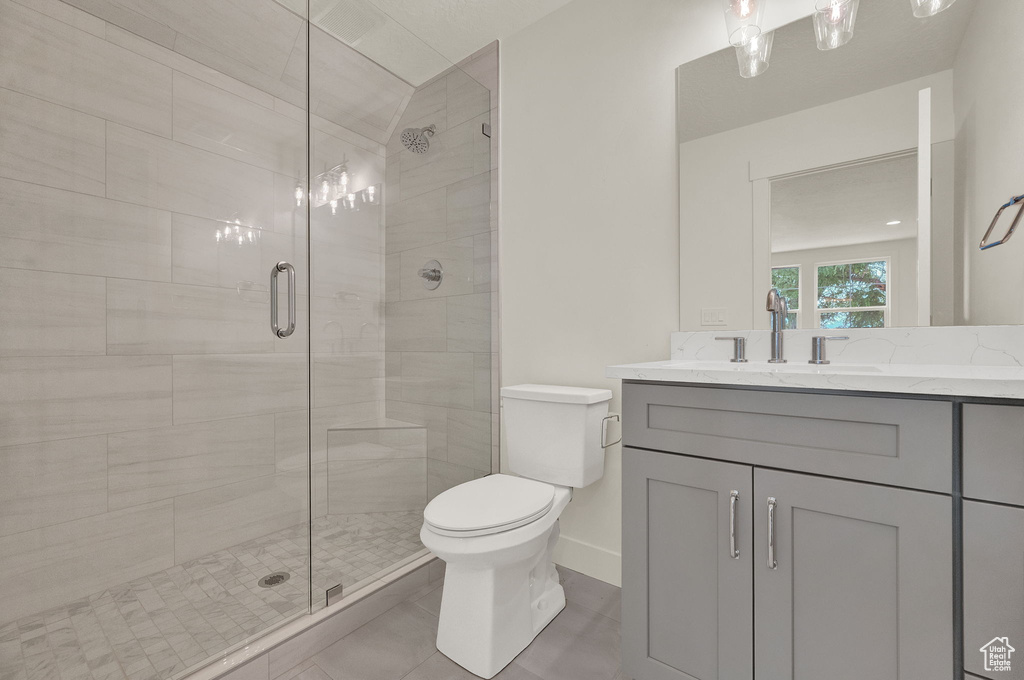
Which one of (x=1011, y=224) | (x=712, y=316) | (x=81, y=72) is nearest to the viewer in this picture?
(x=1011, y=224)

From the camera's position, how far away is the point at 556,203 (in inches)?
79.4

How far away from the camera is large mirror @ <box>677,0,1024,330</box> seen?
121 centimetres

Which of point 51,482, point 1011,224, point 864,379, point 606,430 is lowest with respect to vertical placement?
point 51,482

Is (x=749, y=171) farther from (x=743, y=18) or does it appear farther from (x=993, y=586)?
(x=993, y=586)

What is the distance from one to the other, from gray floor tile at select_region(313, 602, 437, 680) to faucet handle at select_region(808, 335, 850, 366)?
1.51 m

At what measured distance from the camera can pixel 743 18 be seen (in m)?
1.54

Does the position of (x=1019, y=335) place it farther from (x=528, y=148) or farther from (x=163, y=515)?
(x=163, y=515)

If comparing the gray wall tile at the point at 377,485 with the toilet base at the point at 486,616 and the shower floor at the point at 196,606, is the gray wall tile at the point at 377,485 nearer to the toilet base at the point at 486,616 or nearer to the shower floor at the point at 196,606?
the shower floor at the point at 196,606

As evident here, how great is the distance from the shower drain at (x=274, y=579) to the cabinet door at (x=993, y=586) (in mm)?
1832

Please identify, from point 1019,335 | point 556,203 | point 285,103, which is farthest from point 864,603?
point 285,103

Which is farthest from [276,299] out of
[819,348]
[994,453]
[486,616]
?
[994,453]

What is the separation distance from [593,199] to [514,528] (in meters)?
1.31

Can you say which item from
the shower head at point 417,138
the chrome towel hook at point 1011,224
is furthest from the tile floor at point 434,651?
the shower head at point 417,138

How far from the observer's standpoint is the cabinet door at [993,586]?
31.2 inches
